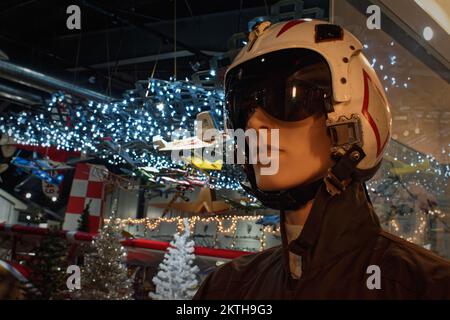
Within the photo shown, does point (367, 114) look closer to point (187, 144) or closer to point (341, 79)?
point (341, 79)

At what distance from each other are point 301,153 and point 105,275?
9.29 ft

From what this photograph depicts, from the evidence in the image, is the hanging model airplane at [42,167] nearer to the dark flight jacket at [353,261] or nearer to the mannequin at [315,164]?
the mannequin at [315,164]

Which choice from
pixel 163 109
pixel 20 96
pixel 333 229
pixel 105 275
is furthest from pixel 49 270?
pixel 20 96

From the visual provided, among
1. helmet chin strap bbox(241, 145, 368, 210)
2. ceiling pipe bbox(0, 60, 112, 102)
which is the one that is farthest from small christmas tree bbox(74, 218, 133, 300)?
ceiling pipe bbox(0, 60, 112, 102)

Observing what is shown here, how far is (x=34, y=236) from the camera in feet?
16.3

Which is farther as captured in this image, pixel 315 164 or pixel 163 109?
pixel 163 109

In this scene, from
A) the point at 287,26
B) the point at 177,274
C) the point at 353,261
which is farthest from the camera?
the point at 177,274

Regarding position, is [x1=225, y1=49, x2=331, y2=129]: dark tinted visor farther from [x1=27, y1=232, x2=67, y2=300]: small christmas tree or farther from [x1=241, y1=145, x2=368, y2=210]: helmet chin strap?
[x1=27, y1=232, x2=67, y2=300]: small christmas tree

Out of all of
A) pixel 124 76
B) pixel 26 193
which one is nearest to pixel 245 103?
pixel 124 76

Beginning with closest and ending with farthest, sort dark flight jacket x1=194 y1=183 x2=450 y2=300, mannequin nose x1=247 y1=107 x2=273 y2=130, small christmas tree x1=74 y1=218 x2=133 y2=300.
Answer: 1. dark flight jacket x1=194 y1=183 x2=450 y2=300
2. mannequin nose x1=247 y1=107 x2=273 y2=130
3. small christmas tree x1=74 y1=218 x2=133 y2=300

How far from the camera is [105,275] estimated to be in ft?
11.5

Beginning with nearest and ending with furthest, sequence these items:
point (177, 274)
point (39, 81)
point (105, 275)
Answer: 1. point (105, 275)
2. point (177, 274)
3. point (39, 81)

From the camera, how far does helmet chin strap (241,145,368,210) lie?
3.32 ft

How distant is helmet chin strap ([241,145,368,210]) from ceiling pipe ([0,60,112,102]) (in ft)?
20.5
